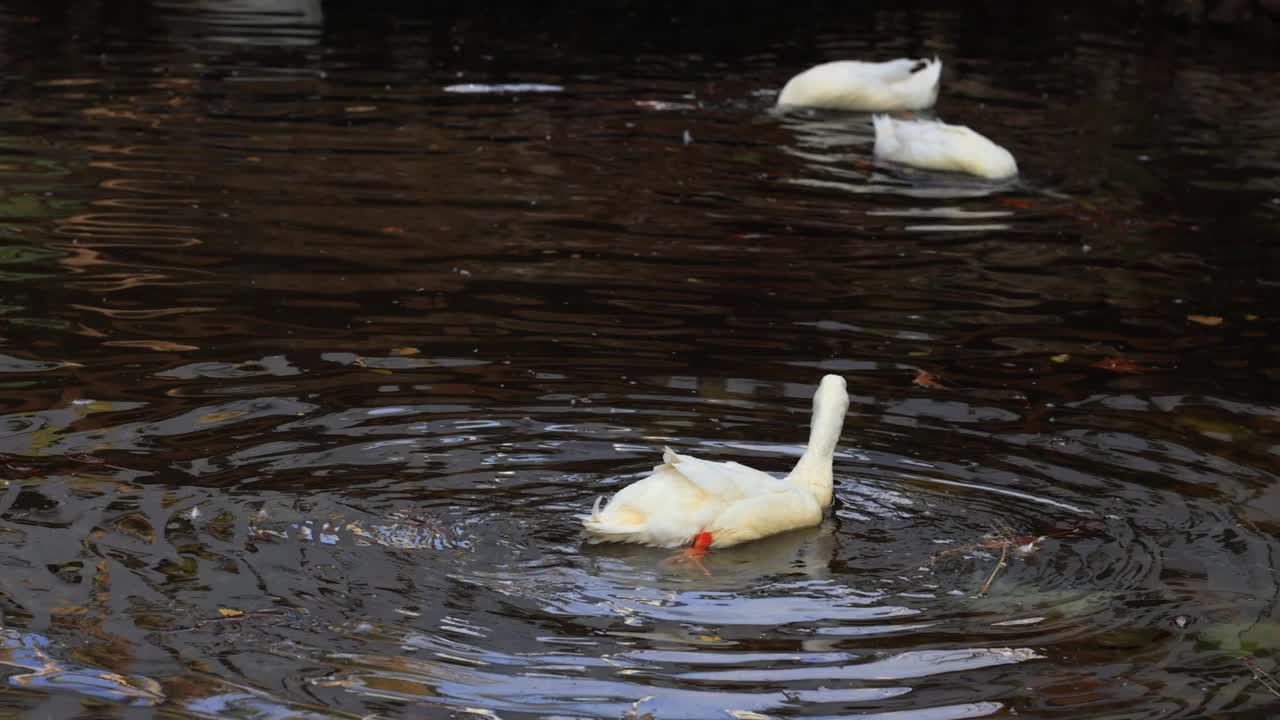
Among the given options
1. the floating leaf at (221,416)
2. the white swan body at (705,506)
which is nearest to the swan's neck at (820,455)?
the white swan body at (705,506)

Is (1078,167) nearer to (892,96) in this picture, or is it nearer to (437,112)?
(892,96)

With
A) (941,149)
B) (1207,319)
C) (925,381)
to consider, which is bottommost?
(1207,319)

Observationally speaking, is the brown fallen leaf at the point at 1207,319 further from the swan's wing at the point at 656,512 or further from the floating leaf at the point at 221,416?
the floating leaf at the point at 221,416

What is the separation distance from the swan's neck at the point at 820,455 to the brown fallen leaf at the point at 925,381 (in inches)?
60.1

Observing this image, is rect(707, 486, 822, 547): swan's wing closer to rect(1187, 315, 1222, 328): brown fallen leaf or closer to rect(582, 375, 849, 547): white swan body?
rect(582, 375, 849, 547): white swan body

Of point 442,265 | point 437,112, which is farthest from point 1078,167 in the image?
point 442,265

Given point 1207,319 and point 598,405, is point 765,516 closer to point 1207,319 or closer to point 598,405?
point 598,405

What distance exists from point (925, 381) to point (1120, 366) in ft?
3.72

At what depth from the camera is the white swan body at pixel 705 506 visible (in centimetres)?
589

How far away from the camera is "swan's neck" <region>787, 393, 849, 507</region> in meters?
6.44

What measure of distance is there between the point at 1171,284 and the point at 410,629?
255 inches

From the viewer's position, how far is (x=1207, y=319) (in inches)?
378

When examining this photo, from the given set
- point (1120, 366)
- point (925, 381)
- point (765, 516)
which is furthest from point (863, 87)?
point (765, 516)

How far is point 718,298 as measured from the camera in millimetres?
9508
